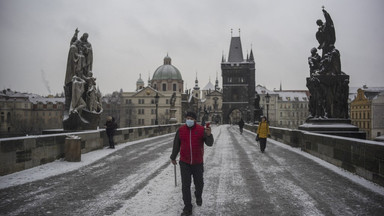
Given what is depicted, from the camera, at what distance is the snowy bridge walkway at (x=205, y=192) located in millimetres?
5188

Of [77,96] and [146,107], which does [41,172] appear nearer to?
[77,96]

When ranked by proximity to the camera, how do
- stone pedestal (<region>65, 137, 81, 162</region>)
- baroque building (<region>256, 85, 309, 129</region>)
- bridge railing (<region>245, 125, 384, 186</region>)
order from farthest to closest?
baroque building (<region>256, 85, 309, 129</region>) < stone pedestal (<region>65, 137, 81, 162</region>) < bridge railing (<region>245, 125, 384, 186</region>)

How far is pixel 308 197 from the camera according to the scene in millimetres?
5953

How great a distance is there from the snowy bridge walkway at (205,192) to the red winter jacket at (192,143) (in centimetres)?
80

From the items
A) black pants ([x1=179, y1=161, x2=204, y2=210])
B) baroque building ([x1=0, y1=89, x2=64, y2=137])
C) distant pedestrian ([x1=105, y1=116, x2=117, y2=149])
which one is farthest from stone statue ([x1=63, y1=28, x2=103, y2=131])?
baroque building ([x1=0, y1=89, x2=64, y2=137])

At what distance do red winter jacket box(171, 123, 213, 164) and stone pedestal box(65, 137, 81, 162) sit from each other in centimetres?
588

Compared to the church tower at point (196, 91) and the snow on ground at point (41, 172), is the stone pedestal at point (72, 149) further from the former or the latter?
the church tower at point (196, 91)

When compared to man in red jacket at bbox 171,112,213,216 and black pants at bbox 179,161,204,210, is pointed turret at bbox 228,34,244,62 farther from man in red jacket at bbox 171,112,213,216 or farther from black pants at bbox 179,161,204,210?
black pants at bbox 179,161,204,210

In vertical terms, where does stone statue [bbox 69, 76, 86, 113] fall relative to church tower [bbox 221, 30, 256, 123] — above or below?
below

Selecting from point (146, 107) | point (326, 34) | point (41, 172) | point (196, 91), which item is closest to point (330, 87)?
point (326, 34)

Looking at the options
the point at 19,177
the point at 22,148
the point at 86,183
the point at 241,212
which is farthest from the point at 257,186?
the point at 22,148

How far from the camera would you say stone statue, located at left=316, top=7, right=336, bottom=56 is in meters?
14.8

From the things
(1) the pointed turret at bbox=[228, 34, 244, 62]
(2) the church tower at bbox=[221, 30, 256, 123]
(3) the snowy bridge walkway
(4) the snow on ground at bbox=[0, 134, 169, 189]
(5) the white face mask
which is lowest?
(3) the snowy bridge walkway

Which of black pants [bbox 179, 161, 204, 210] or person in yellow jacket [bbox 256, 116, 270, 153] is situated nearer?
black pants [bbox 179, 161, 204, 210]
